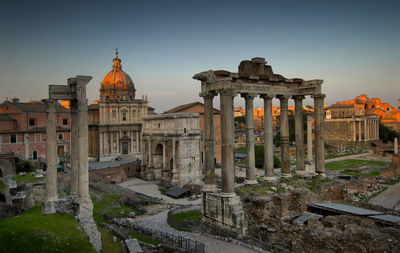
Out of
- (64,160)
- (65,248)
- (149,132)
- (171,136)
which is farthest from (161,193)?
(65,248)

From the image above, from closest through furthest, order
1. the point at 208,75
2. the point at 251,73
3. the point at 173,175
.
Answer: the point at 208,75 < the point at 251,73 < the point at 173,175

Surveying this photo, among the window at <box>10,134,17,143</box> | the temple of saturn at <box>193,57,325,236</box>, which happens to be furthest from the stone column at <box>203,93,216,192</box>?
the window at <box>10,134,17,143</box>

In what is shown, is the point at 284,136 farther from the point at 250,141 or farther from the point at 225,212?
the point at 225,212

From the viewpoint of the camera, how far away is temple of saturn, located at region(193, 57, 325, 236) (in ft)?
48.0

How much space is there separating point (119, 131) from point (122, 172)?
31.6 feet

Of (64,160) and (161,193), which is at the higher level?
(64,160)

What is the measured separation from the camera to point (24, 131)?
40500 mm

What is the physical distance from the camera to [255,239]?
13.2m

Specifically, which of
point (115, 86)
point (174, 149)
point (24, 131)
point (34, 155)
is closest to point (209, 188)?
point (174, 149)

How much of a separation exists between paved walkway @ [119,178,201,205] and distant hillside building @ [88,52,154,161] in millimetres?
8416

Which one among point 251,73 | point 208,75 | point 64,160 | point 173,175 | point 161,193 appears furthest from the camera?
point 64,160

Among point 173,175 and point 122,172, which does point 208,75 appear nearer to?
point 173,175

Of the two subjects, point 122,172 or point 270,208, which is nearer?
point 270,208

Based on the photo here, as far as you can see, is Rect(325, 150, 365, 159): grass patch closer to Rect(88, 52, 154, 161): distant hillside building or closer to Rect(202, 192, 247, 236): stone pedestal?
Rect(88, 52, 154, 161): distant hillside building
